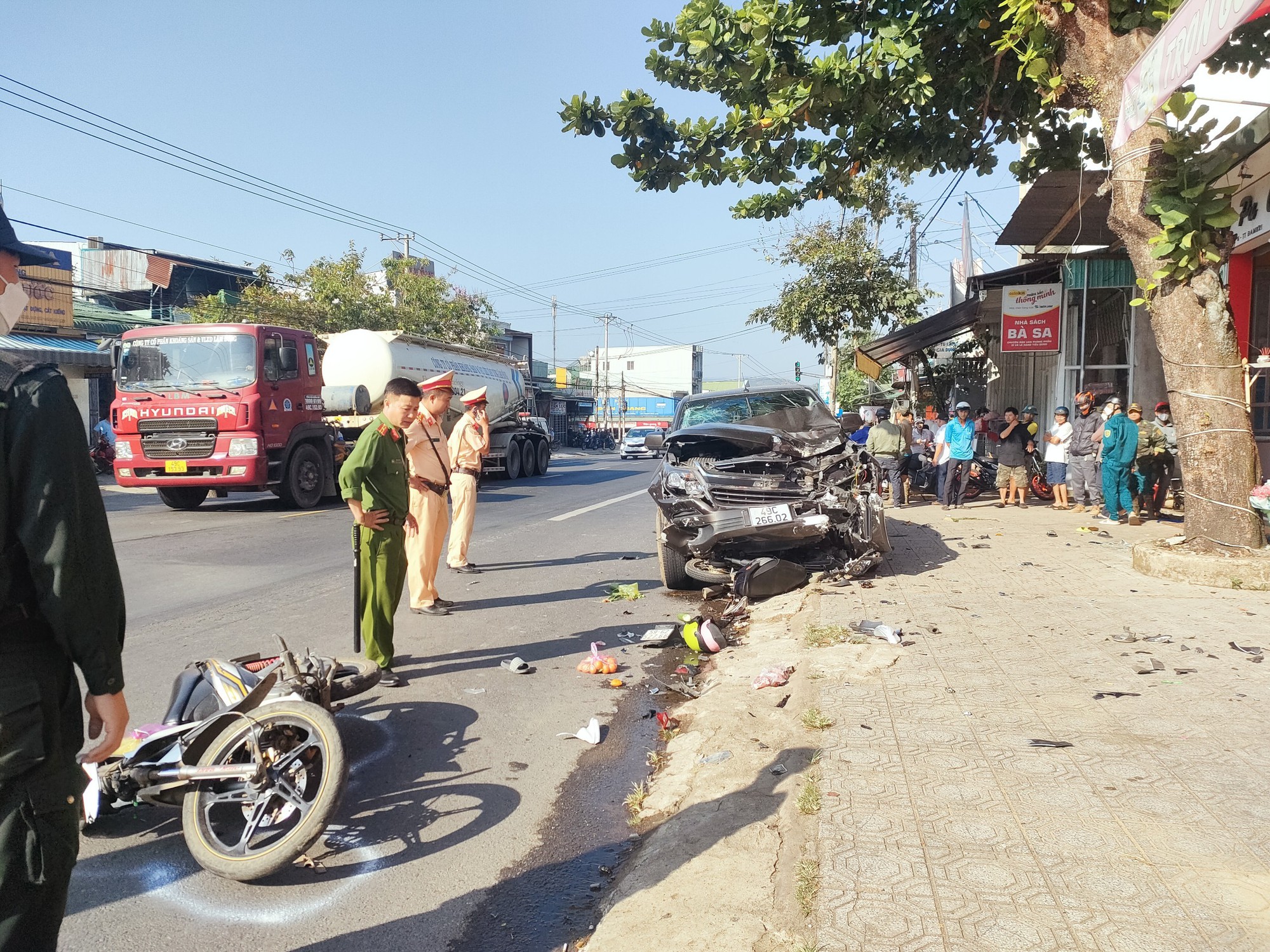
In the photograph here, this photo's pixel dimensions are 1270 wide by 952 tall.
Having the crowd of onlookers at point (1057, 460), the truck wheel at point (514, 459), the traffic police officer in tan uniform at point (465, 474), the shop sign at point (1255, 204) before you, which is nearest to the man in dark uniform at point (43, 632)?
the traffic police officer in tan uniform at point (465, 474)

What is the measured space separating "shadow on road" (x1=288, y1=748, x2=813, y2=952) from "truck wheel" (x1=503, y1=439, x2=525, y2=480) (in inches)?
799

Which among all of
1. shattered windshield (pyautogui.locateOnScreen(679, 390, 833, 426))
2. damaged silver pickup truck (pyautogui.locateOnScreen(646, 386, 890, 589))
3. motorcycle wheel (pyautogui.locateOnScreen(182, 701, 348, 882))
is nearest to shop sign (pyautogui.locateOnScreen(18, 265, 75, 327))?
shattered windshield (pyautogui.locateOnScreen(679, 390, 833, 426))

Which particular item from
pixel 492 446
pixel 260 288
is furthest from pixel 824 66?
pixel 260 288

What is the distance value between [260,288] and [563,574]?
2504 cm

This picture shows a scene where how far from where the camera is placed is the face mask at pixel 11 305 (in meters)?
1.84

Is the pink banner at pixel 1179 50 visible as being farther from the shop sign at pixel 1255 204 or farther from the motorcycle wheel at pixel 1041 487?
the motorcycle wheel at pixel 1041 487

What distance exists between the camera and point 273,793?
10.3 ft

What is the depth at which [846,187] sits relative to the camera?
A: 32.7 ft

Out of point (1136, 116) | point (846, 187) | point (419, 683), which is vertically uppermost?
point (846, 187)

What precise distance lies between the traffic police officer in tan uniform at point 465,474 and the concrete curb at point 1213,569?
6.13 metres

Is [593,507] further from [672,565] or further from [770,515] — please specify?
[770,515]

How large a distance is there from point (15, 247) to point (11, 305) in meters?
0.12

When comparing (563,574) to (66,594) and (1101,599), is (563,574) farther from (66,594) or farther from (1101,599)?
(66,594)

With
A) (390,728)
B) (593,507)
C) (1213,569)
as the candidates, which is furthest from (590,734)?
(593,507)
